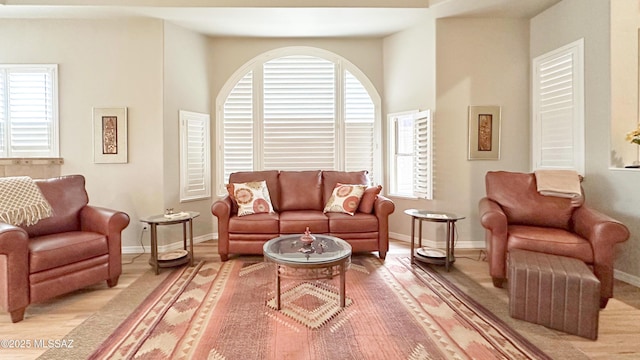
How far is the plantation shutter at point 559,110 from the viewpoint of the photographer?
3.52m

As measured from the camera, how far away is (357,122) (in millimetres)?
4953

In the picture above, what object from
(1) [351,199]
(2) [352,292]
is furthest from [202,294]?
(1) [351,199]

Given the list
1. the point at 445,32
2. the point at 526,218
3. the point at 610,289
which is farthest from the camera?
the point at 445,32

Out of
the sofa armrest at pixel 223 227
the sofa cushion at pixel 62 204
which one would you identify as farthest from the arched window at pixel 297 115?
the sofa cushion at pixel 62 204

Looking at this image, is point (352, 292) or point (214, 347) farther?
point (352, 292)

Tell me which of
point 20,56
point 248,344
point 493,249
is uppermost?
point 20,56

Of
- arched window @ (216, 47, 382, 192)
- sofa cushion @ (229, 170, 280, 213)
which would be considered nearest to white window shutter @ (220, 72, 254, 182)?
arched window @ (216, 47, 382, 192)

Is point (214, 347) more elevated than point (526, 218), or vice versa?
point (526, 218)

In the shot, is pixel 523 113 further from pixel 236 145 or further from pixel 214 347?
pixel 214 347

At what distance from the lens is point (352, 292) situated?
9.39ft

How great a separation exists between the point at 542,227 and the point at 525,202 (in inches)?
11.9

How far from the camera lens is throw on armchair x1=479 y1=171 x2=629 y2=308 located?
2.52 meters

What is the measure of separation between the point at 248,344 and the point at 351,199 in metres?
2.20

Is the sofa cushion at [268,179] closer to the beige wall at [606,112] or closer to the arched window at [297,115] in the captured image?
the arched window at [297,115]
